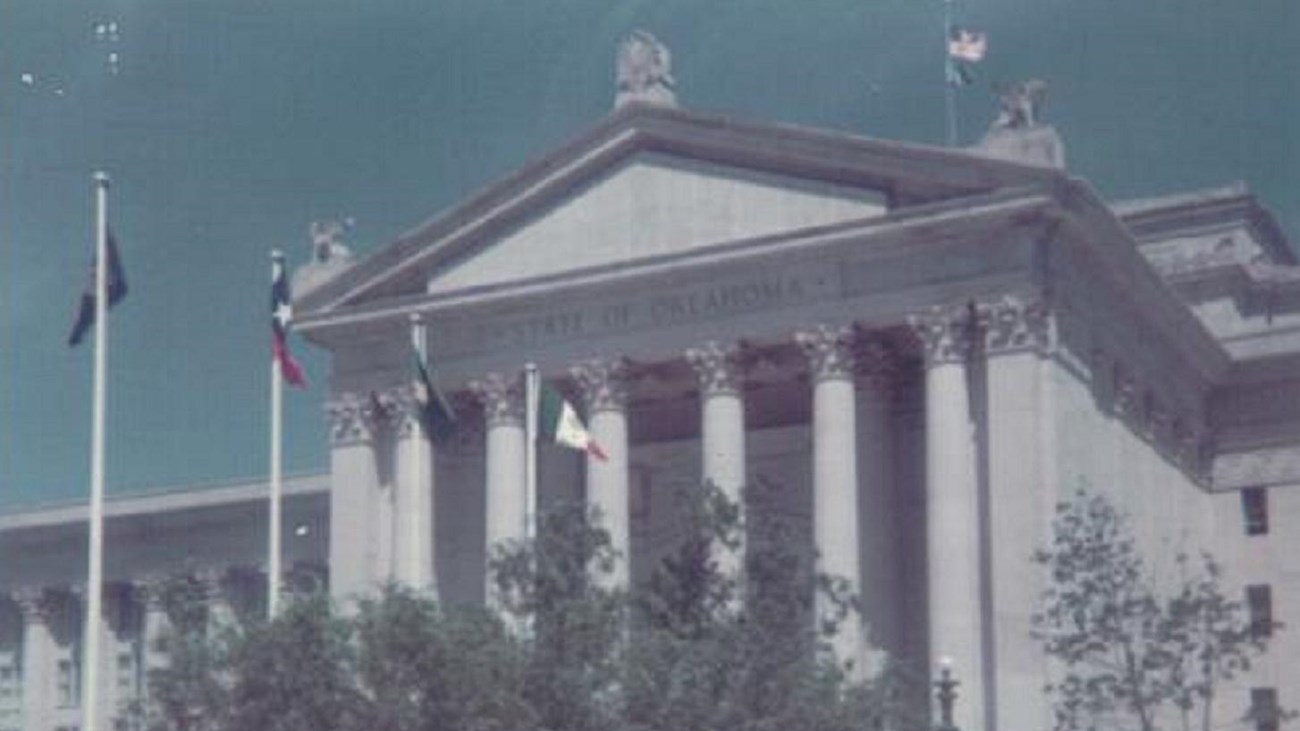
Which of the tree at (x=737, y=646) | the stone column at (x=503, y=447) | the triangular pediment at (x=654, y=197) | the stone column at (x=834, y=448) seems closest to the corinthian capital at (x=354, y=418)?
the triangular pediment at (x=654, y=197)

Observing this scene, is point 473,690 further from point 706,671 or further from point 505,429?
→ point 505,429

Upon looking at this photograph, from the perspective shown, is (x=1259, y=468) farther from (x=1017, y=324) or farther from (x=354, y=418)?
(x=354, y=418)

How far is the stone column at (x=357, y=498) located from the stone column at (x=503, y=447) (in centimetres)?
371

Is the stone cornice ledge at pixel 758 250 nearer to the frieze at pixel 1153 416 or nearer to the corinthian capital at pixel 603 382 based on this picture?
the corinthian capital at pixel 603 382

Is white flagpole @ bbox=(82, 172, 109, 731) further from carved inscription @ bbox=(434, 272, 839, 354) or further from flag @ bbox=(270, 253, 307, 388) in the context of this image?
carved inscription @ bbox=(434, 272, 839, 354)

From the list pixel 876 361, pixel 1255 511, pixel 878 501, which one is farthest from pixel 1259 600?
pixel 876 361

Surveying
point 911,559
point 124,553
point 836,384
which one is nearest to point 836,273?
point 836,384

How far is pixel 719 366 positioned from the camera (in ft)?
232

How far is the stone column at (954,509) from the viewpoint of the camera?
65625mm

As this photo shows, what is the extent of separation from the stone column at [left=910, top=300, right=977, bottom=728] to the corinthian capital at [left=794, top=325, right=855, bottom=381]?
1.95 metres

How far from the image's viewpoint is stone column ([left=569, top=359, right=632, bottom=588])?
71.3 meters

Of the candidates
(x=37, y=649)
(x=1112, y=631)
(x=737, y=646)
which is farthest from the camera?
(x=37, y=649)

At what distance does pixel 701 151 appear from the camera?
72.4m

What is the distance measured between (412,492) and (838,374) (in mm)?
12400
